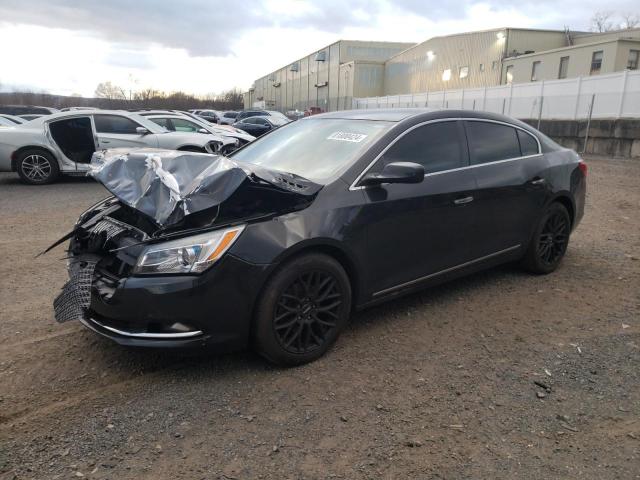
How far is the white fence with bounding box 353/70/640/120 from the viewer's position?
55.7 ft

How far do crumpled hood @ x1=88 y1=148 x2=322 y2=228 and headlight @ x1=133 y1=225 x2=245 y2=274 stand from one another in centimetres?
15

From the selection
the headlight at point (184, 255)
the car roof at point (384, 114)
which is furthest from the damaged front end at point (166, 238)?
the car roof at point (384, 114)

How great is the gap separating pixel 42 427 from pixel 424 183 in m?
2.95

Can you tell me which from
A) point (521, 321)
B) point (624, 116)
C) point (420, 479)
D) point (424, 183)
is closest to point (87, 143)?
point (424, 183)

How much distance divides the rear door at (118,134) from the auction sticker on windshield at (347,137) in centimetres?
776

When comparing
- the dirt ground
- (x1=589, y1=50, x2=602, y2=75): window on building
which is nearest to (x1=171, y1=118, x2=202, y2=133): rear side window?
the dirt ground

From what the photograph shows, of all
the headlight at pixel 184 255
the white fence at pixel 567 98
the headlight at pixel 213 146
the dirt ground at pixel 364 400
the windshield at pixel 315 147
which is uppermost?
the white fence at pixel 567 98

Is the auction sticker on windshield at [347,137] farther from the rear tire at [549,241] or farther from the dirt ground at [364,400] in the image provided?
the rear tire at [549,241]

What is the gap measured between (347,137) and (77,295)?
222 centimetres

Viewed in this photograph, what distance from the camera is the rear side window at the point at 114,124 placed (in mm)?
10688

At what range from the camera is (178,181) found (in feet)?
10.4

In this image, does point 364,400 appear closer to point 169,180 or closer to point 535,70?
point 169,180

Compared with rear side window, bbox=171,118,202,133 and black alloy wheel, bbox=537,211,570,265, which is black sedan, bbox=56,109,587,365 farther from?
rear side window, bbox=171,118,202,133

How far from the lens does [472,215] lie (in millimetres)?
4184
